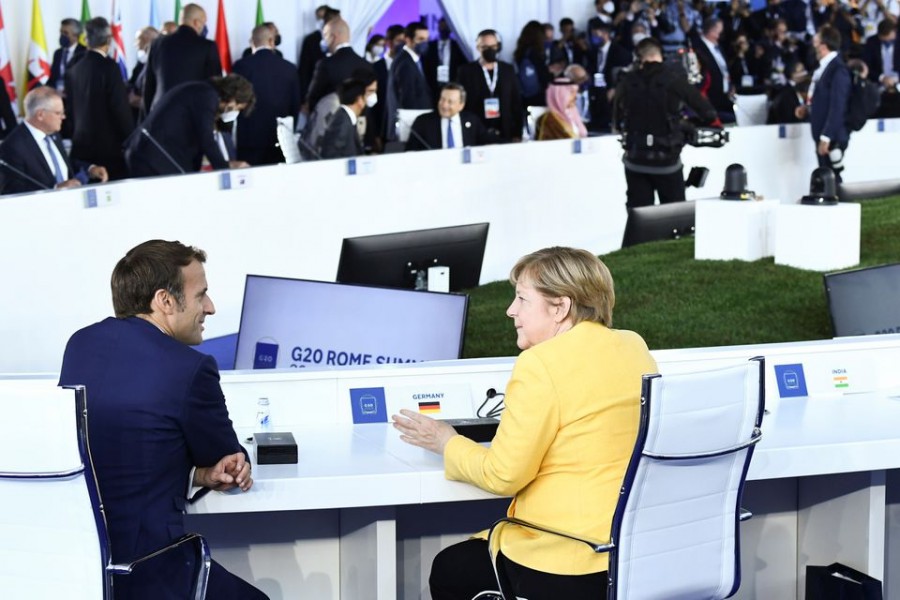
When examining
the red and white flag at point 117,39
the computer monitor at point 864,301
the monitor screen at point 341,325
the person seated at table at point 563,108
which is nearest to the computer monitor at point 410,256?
the monitor screen at point 341,325

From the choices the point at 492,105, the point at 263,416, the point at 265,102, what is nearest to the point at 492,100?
the point at 492,105

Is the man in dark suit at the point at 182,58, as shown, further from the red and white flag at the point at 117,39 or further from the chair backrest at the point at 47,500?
the chair backrest at the point at 47,500

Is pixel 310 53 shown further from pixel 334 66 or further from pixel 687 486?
pixel 687 486

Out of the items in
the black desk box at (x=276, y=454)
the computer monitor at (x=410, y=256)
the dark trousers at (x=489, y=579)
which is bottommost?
the dark trousers at (x=489, y=579)

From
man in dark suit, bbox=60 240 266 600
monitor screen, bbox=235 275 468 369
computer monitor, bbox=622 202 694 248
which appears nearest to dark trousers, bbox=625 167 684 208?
computer monitor, bbox=622 202 694 248

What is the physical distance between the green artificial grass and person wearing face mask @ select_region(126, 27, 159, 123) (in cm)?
392

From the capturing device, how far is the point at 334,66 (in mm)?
9859

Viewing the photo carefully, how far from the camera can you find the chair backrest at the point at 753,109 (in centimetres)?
1460

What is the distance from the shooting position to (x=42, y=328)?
6.40 meters

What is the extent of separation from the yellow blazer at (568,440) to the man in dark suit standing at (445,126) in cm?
691

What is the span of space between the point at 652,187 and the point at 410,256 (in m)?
4.73

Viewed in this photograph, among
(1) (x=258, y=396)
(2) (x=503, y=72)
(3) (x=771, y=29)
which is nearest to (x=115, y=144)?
(2) (x=503, y=72)

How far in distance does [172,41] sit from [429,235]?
15.0 ft

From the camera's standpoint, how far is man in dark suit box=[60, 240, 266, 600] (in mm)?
2971
